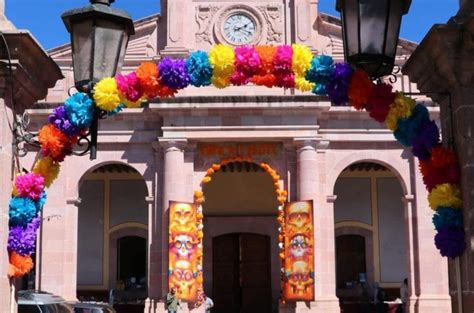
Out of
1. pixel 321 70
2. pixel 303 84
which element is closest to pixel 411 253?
pixel 303 84

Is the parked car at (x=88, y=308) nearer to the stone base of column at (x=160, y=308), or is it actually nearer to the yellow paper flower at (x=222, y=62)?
the stone base of column at (x=160, y=308)

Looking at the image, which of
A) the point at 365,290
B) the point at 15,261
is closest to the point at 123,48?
the point at 15,261

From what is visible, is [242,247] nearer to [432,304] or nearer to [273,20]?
[432,304]


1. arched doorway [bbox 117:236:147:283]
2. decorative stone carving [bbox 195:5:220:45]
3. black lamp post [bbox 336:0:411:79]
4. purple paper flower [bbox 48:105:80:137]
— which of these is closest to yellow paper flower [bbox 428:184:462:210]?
black lamp post [bbox 336:0:411:79]

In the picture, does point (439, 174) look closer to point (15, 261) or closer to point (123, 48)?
point (123, 48)

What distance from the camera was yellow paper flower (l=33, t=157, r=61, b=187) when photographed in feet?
23.4

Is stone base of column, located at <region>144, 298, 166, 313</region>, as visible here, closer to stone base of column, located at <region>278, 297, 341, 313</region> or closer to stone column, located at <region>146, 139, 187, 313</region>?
stone column, located at <region>146, 139, 187, 313</region>

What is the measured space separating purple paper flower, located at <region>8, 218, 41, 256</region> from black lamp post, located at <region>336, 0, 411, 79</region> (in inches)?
115

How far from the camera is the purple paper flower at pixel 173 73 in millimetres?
7426

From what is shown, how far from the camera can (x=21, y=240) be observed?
21.5 feet

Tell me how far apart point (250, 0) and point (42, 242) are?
883 cm

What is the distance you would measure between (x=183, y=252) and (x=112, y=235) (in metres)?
5.58

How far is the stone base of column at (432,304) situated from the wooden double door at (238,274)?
240 inches

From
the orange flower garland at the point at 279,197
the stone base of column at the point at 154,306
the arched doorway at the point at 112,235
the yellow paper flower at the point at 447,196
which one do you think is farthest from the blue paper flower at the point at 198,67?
the arched doorway at the point at 112,235
